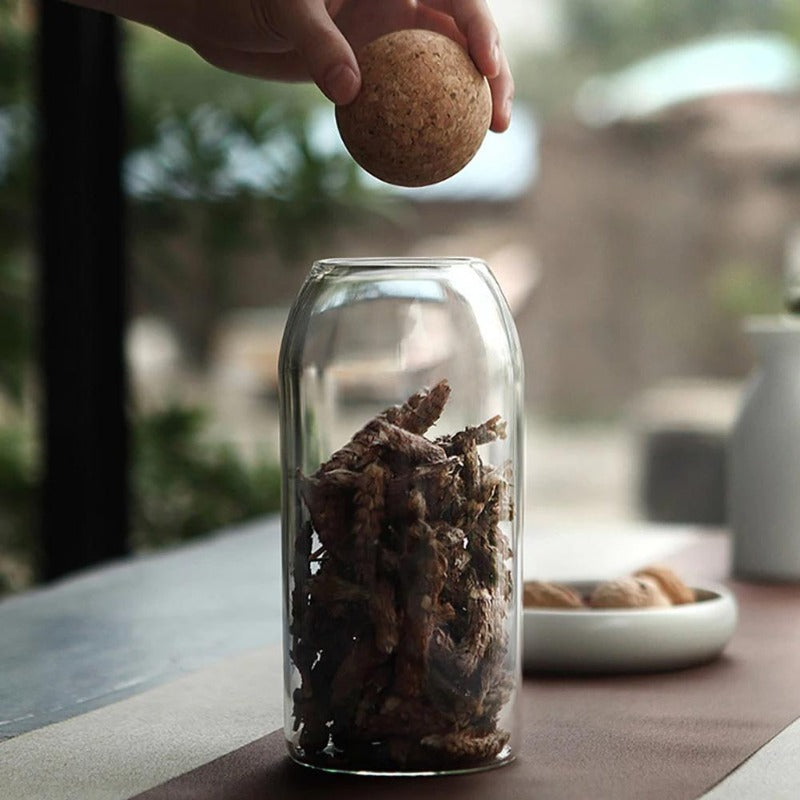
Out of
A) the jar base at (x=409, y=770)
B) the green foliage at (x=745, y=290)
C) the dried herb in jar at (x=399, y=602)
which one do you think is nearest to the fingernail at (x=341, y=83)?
the dried herb in jar at (x=399, y=602)

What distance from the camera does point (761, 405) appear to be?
138 centimetres

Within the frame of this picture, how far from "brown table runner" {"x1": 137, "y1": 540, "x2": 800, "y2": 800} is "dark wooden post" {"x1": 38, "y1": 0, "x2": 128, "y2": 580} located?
1.75m

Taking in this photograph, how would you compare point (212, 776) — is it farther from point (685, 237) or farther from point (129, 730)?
point (685, 237)

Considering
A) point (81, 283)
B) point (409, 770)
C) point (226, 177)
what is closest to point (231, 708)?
point (409, 770)

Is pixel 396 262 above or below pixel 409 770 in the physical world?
above

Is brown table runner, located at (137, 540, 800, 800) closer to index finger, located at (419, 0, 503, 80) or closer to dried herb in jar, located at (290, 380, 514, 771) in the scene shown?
dried herb in jar, located at (290, 380, 514, 771)

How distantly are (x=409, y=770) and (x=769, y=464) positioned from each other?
2.28 ft

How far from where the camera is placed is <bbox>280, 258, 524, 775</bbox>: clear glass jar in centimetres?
76

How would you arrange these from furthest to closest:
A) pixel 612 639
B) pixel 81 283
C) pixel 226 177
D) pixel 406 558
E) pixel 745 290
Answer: pixel 745 290 → pixel 226 177 → pixel 81 283 → pixel 612 639 → pixel 406 558

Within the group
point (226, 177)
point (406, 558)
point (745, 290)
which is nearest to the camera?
point (406, 558)

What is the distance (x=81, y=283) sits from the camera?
103 inches

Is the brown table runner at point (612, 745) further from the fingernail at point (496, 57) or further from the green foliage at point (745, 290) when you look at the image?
the green foliage at point (745, 290)

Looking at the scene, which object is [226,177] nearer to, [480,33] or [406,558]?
[480,33]

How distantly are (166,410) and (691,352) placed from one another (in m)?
3.78
